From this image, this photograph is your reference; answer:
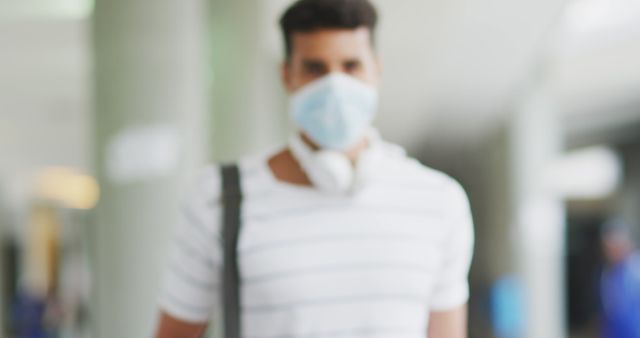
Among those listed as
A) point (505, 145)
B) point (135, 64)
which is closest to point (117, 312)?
point (135, 64)

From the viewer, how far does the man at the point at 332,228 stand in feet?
3.89

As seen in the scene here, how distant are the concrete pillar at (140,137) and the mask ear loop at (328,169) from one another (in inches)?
57.4

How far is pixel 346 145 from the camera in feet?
4.04

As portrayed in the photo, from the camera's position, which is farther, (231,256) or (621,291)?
(621,291)

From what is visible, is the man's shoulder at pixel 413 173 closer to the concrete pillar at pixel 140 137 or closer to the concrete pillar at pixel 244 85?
the concrete pillar at pixel 140 137

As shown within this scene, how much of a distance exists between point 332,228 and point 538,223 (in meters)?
6.37

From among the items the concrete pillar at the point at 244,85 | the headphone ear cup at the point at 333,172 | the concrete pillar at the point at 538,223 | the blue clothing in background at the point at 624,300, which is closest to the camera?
the headphone ear cup at the point at 333,172

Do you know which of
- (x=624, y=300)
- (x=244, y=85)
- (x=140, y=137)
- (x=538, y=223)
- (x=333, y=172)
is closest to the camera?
(x=333, y=172)

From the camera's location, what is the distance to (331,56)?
1.20 meters

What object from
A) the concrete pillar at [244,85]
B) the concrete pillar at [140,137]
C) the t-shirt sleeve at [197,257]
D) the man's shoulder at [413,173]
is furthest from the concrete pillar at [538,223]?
the t-shirt sleeve at [197,257]

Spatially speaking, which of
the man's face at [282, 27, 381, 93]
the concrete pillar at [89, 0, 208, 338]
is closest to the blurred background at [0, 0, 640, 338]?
the concrete pillar at [89, 0, 208, 338]

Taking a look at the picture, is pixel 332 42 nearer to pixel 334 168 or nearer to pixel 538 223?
pixel 334 168

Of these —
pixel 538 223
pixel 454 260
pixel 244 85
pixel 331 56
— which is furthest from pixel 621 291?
pixel 331 56

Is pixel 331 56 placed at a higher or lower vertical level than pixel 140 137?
higher
